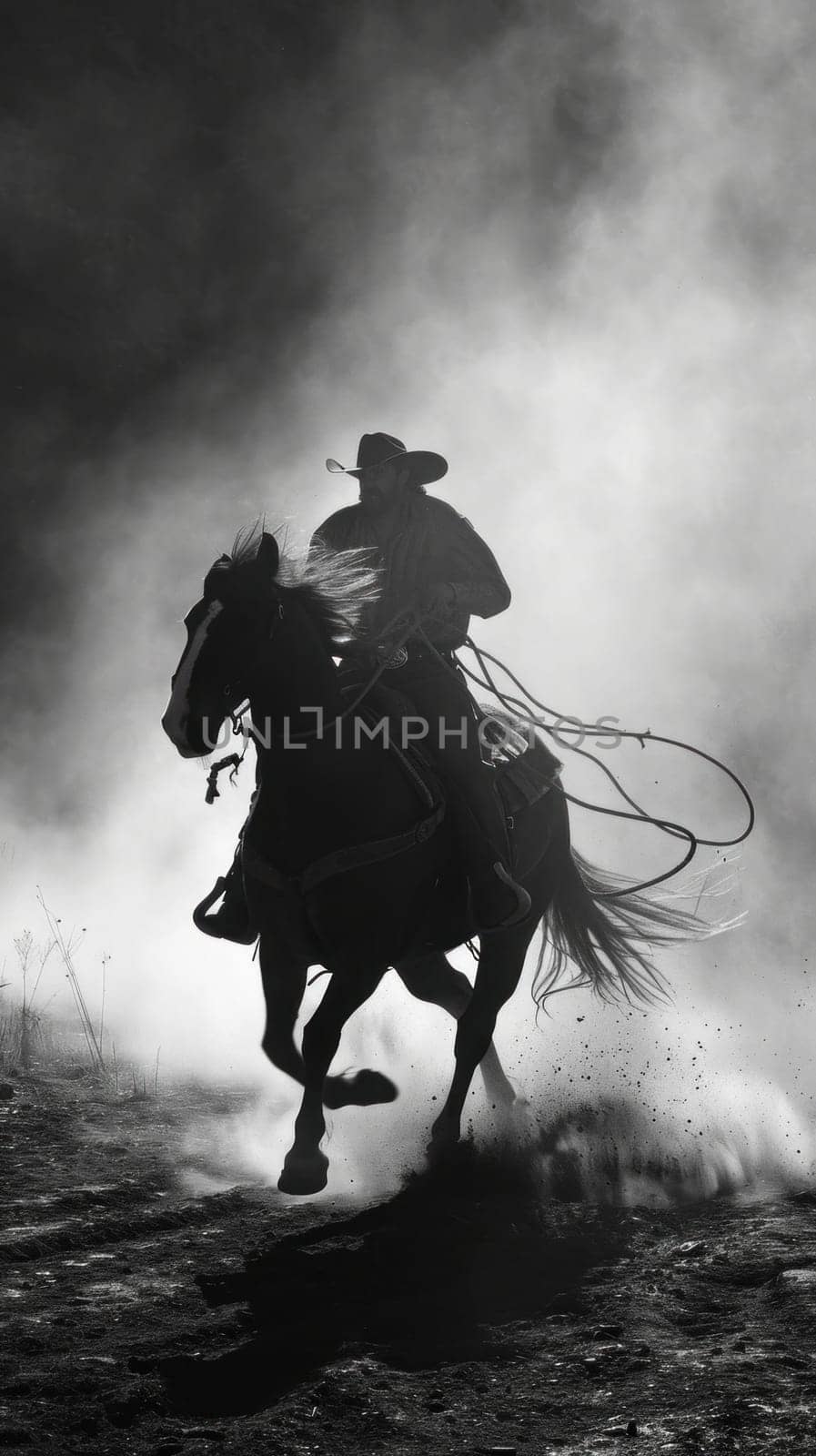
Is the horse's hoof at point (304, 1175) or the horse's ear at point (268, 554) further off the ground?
the horse's ear at point (268, 554)

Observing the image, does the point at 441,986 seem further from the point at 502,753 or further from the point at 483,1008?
the point at 502,753

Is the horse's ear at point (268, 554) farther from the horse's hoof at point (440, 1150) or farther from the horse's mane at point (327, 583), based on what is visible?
the horse's hoof at point (440, 1150)

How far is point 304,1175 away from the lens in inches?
191

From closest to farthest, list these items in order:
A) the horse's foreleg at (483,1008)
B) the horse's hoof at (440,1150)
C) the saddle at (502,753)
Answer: the saddle at (502,753), the horse's hoof at (440,1150), the horse's foreleg at (483,1008)

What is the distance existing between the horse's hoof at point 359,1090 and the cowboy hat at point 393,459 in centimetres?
282

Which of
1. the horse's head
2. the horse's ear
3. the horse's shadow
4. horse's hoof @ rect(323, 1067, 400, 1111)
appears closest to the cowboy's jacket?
the horse's ear

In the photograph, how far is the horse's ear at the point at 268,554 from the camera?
5027 mm

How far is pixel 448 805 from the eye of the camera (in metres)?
5.69

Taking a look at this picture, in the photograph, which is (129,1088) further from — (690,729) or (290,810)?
(690,729)

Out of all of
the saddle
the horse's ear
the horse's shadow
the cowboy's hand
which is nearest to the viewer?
the horse's shadow

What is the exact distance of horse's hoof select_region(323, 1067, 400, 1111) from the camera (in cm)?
527

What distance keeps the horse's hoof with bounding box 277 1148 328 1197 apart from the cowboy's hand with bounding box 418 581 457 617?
252 cm

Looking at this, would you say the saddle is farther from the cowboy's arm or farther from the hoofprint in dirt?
the hoofprint in dirt

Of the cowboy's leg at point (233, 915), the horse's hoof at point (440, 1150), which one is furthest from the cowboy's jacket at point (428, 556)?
the horse's hoof at point (440, 1150)
